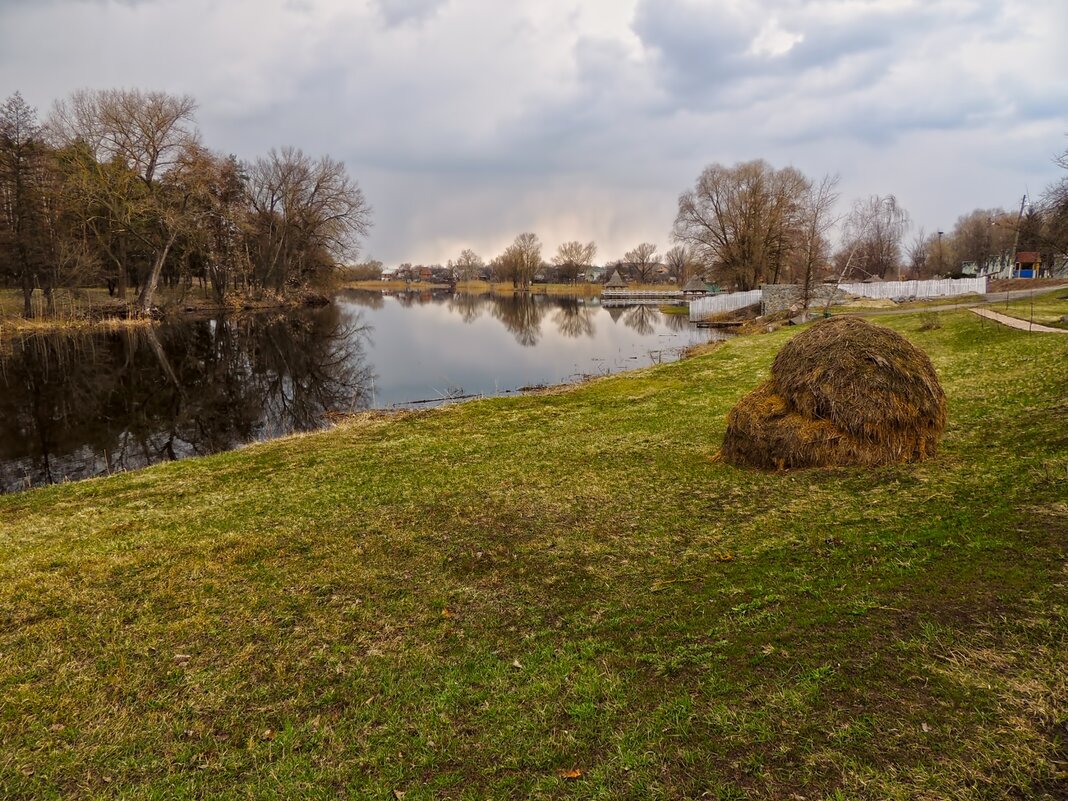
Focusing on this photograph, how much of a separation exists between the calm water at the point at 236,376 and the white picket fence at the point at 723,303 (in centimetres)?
692

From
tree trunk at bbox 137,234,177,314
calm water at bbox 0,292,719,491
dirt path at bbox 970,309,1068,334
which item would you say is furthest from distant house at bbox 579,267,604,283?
dirt path at bbox 970,309,1068,334

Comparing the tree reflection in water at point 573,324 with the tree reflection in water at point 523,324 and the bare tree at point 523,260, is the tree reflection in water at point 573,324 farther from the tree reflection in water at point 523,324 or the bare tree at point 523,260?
the bare tree at point 523,260

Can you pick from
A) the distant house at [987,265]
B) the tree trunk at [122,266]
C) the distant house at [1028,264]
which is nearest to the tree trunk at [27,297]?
the tree trunk at [122,266]

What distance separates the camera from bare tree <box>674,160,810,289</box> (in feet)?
179

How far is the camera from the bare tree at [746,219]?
54438 millimetres

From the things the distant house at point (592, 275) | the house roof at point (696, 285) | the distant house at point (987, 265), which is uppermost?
the distant house at point (592, 275)

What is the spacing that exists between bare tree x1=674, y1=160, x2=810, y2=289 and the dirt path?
34.0m

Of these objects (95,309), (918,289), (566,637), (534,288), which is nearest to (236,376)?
(566,637)

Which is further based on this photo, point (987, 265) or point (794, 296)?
point (987, 265)

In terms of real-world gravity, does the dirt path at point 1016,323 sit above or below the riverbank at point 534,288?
below

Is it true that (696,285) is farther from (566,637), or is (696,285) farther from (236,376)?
(566,637)

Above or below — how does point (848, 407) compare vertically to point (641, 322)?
below

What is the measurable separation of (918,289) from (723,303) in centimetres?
1486

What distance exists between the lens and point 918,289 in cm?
4231
